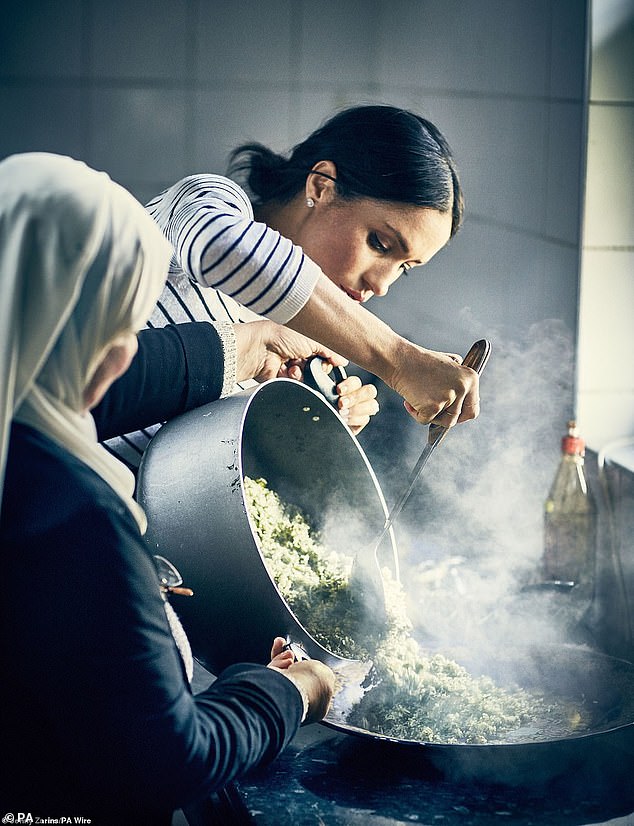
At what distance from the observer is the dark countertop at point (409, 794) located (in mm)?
831

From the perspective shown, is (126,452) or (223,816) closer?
(223,816)

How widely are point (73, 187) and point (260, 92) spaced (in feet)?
4.33

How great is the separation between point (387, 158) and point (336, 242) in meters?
0.15

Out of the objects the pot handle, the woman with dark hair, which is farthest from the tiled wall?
the pot handle

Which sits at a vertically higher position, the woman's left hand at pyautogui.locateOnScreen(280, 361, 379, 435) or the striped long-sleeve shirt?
the striped long-sleeve shirt

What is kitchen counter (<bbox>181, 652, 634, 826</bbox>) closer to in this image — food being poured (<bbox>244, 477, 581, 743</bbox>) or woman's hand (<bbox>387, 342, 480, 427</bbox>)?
food being poured (<bbox>244, 477, 581, 743</bbox>)

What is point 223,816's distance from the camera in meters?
0.85

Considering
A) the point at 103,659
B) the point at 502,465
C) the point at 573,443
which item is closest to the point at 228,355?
the point at 103,659

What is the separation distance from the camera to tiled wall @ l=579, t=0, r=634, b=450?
1.70 m

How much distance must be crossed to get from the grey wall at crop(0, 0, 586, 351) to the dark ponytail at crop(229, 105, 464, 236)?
487mm

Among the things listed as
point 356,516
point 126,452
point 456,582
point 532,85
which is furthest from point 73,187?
point 532,85

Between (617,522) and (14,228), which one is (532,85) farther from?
Result: (14,228)

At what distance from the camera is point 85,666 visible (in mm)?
560

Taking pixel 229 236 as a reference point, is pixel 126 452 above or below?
below
